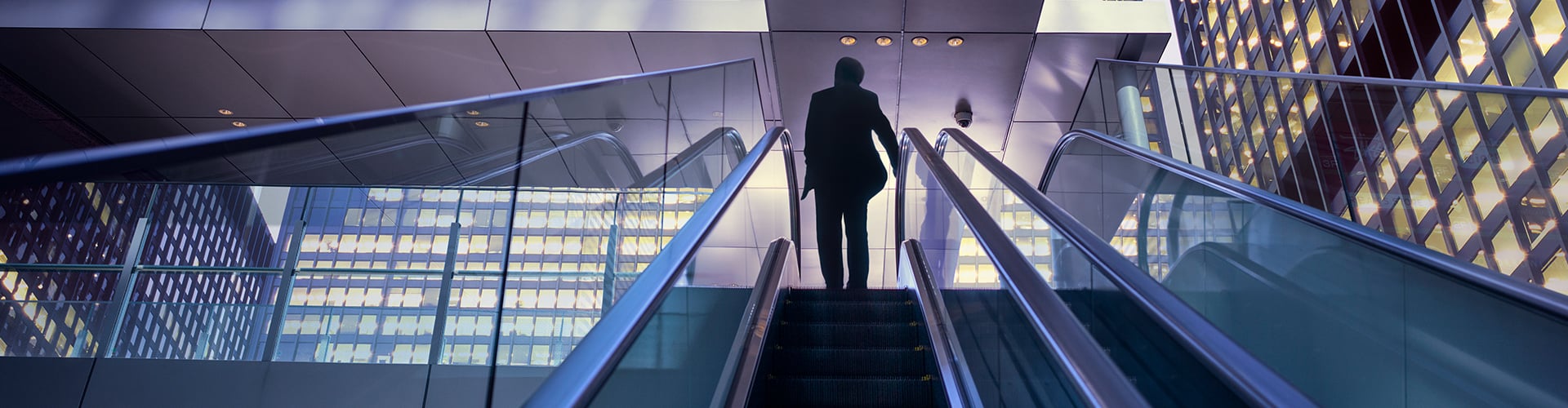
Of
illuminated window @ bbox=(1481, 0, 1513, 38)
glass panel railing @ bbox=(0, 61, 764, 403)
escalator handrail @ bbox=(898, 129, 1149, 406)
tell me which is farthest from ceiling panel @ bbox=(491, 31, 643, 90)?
illuminated window @ bbox=(1481, 0, 1513, 38)

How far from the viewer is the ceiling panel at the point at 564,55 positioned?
581 centimetres

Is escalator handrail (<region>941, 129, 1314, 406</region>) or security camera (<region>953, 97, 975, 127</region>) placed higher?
security camera (<region>953, 97, 975, 127</region>)

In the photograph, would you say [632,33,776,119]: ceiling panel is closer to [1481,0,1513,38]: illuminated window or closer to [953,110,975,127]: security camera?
[953,110,975,127]: security camera

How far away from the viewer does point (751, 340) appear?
280 cm

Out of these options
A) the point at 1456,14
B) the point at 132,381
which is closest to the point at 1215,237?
the point at 132,381

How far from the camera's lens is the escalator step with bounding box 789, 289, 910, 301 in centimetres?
410

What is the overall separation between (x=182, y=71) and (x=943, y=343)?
21.6 feet

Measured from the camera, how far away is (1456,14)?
1079 cm

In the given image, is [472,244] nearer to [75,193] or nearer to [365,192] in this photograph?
[365,192]

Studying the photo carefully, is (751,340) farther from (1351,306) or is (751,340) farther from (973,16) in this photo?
(973,16)

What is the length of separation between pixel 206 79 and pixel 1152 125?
7.11 m

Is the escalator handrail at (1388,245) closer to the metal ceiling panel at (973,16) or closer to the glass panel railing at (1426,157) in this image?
the glass panel railing at (1426,157)

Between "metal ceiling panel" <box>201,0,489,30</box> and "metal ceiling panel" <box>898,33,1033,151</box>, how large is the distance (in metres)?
3.20

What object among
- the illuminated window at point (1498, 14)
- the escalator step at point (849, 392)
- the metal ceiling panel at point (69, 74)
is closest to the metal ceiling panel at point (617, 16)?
the metal ceiling panel at point (69, 74)
